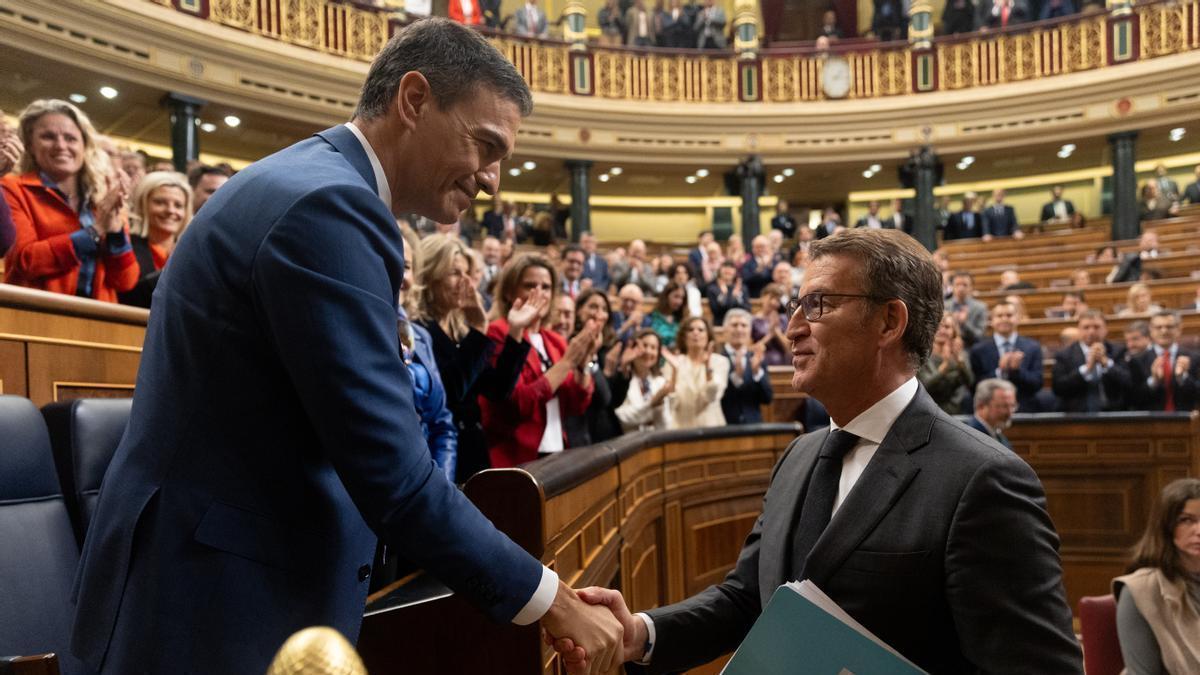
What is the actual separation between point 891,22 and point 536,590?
14815mm

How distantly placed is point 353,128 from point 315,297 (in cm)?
34

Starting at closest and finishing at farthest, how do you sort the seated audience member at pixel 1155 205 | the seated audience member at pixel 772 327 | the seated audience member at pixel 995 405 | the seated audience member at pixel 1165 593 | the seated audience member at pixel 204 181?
the seated audience member at pixel 1165 593
the seated audience member at pixel 204 181
the seated audience member at pixel 995 405
the seated audience member at pixel 772 327
the seated audience member at pixel 1155 205

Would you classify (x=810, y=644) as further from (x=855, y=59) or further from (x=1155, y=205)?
(x=855, y=59)

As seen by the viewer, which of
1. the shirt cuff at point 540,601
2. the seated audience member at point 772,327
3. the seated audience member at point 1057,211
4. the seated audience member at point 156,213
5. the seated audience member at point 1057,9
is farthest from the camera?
the seated audience member at point 1057,211

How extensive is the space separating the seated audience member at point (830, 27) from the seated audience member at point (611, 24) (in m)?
3.24

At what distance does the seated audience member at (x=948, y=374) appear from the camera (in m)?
5.28

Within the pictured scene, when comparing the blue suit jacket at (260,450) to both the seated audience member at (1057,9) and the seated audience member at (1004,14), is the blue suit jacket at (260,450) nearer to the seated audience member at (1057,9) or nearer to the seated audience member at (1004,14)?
the seated audience member at (1004,14)

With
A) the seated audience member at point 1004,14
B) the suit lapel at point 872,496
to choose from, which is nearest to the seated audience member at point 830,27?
the seated audience member at point 1004,14

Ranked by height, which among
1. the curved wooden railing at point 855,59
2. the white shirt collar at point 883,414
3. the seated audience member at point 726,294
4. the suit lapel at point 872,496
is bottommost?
the suit lapel at point 872,496

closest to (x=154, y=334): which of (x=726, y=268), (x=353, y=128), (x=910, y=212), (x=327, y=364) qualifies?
(x=327, y=364)

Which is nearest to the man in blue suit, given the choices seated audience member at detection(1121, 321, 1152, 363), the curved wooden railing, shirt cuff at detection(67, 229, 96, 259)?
shirt cuff at detection(67, 229, 96, 259)

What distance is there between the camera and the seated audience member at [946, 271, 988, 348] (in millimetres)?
7016

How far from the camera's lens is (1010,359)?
247 inches

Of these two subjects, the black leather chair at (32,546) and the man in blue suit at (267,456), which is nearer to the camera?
the man in blue suit at (267,456)
